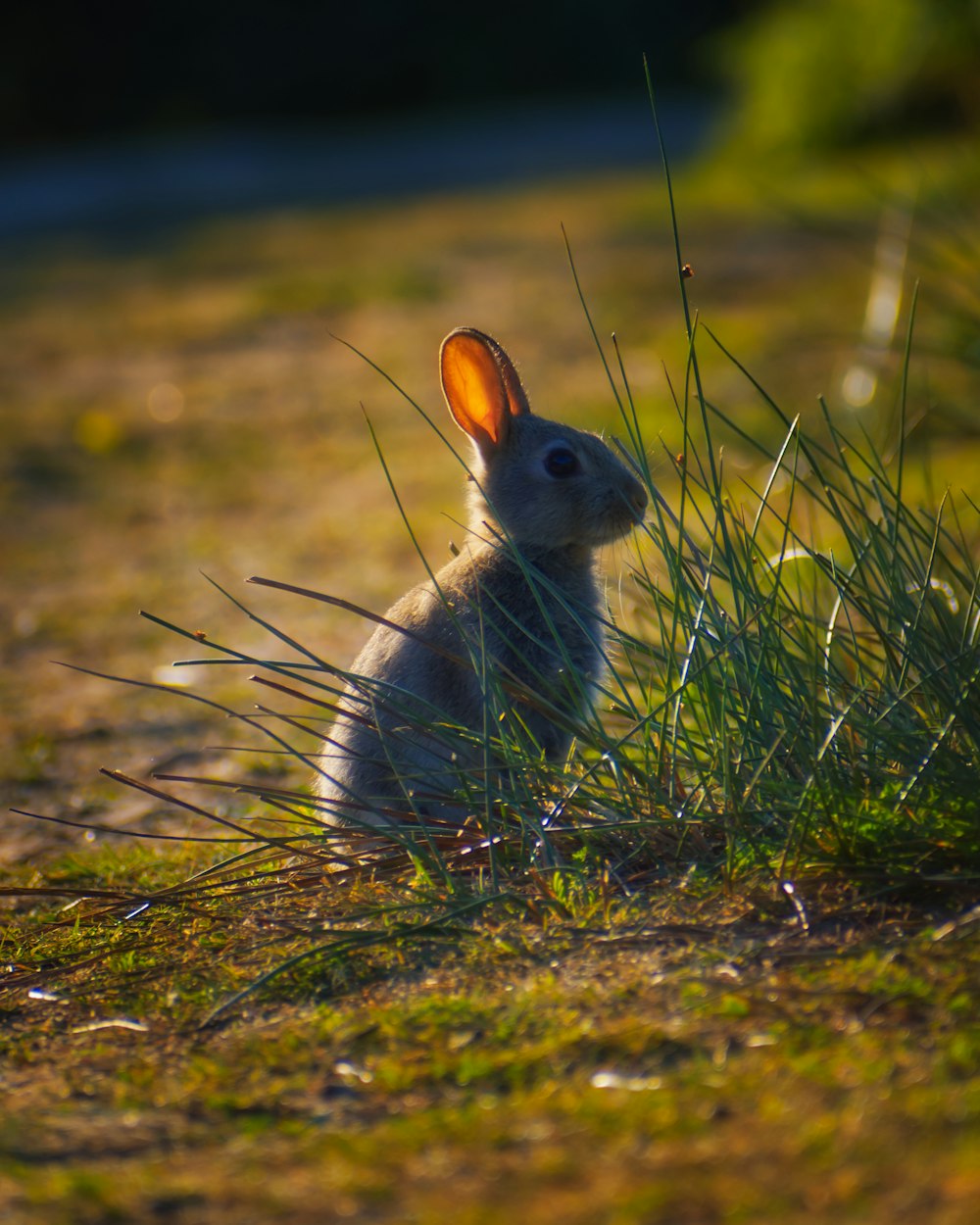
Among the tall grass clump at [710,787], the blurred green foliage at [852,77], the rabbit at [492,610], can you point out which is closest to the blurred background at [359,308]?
the blurred green foliage at [852,77]

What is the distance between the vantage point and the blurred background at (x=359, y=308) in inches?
214

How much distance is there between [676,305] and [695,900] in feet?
23.3

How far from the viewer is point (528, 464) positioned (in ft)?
12.6

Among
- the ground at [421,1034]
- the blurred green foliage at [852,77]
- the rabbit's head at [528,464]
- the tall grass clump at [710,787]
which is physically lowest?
the ground at [421,1034]

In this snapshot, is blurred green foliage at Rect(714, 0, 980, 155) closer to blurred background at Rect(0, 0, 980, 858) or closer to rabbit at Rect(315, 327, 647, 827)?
blurred background at Rect(0, 0, 980, 858)

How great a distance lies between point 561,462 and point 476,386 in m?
0.29

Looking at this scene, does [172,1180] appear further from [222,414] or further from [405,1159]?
[222,414]

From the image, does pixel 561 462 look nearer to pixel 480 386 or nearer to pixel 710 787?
pixel 480 386

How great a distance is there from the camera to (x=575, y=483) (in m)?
3.78

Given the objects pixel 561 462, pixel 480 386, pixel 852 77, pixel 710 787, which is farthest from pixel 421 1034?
pixel 852 77

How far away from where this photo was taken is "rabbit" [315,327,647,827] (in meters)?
3.17

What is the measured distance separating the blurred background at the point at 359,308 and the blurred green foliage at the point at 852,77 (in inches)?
1.4

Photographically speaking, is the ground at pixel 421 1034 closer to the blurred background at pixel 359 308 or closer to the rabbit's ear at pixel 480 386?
the blurred background at pixel 359 308

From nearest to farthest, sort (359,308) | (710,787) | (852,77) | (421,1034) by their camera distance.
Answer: (421,1034)
(710,787)
(359,308)
(852,77)
